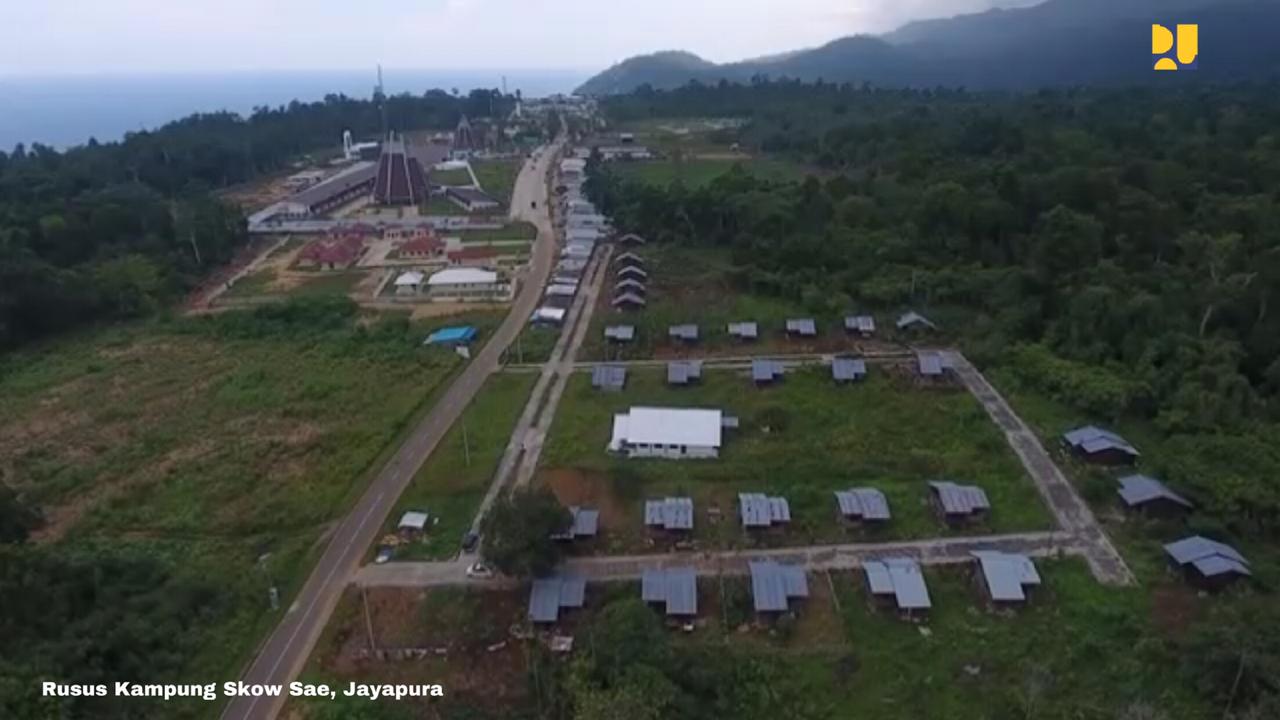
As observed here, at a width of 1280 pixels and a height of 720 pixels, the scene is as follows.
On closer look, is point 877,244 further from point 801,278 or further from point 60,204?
point 60,204

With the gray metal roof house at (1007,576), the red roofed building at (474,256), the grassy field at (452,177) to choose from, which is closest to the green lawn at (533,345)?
the red roofed building at (474,256)

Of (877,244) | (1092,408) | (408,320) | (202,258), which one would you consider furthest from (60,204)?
(1092,408)

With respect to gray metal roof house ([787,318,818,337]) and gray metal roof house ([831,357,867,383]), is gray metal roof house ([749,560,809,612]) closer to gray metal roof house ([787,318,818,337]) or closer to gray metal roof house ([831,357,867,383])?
gray metal roof house ([831,357,867,383])

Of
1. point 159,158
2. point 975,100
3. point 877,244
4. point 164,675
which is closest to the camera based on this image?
point 164,675

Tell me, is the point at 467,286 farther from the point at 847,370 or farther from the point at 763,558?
the point at 763,558

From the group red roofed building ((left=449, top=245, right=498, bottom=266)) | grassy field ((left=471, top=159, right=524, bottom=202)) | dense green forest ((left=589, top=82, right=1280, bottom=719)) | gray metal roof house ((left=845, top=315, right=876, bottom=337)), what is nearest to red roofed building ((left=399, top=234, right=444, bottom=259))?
red roofed building ((left=449, top=245, right=498, bottom=266))

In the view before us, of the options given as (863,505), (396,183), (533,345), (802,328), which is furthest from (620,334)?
(396,183)
